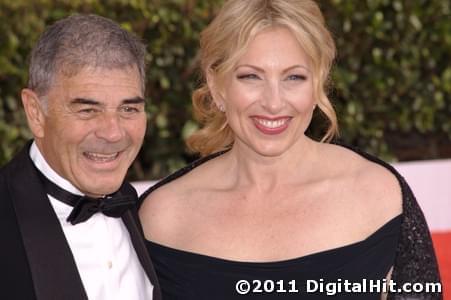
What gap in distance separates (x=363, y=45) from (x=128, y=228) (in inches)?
152

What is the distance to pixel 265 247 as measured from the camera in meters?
4.20

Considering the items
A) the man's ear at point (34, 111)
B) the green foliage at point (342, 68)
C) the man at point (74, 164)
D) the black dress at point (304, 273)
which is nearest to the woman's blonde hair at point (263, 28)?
the man at point (74, 164)

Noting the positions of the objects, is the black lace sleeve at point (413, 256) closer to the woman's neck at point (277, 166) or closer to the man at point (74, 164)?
the woman's neck at point (277, 166)

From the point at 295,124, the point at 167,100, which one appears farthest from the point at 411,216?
the point at 167,100

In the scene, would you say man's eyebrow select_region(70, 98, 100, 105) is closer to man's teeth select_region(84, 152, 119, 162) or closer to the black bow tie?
man's teeth select_region(84, 152, 119, 162)

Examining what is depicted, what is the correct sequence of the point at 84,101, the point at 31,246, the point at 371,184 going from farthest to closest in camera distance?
the point at 371,184, the point at 84,101, the point at 31,246

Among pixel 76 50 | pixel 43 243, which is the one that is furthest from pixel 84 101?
pixel 43 243

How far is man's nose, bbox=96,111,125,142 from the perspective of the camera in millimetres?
3645

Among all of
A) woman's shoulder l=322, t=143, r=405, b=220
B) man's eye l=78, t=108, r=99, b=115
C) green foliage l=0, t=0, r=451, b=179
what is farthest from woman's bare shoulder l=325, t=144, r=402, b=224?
green foliage l=0, t=0, r=451, b=179

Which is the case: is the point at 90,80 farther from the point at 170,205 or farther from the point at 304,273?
the point at 304,273

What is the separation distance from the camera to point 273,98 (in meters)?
4.09

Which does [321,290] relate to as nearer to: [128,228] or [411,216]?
[411,216]

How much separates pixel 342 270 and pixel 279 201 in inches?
16.8

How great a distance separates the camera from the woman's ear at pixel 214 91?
430cm
